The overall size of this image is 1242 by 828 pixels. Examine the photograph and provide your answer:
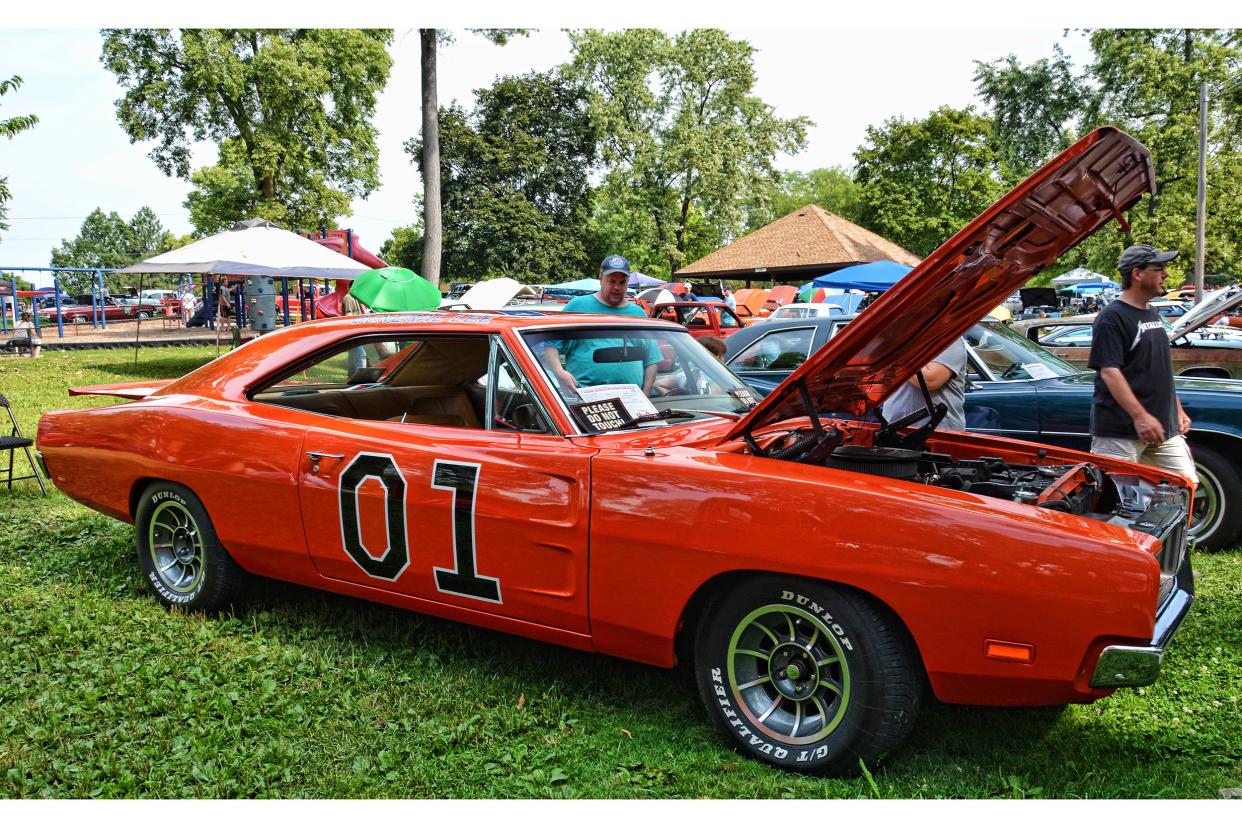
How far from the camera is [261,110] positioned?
2944cm

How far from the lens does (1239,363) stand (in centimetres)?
862

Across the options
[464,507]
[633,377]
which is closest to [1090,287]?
[633,377]

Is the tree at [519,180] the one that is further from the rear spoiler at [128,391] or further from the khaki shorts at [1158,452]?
the khaki shorts at [1158,452]

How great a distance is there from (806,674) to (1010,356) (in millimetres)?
4417

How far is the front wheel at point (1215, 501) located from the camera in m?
5.30

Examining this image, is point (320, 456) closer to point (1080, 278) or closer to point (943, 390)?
point (943, 390)

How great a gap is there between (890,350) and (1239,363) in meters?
7.20

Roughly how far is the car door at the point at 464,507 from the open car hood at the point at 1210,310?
536cm

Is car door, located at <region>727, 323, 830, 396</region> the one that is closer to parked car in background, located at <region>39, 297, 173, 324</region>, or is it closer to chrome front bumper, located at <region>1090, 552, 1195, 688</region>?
chrome front bumper, located at <region>1090, 552, 1195, 688</region>

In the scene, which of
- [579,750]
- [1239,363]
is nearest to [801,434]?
[579,750]

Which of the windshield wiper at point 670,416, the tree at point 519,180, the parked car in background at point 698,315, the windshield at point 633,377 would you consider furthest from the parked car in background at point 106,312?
the windshield wiper at point 670,416

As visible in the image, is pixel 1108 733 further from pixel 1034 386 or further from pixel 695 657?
pixel 1034 386

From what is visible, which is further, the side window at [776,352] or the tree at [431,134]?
the tree at [431,134]

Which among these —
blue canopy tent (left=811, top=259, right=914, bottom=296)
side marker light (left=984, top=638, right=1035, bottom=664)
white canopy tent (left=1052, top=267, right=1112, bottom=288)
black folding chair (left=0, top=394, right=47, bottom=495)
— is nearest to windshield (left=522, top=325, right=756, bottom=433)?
side marker light (left=984, top=638, right=1035, bottom=664)
